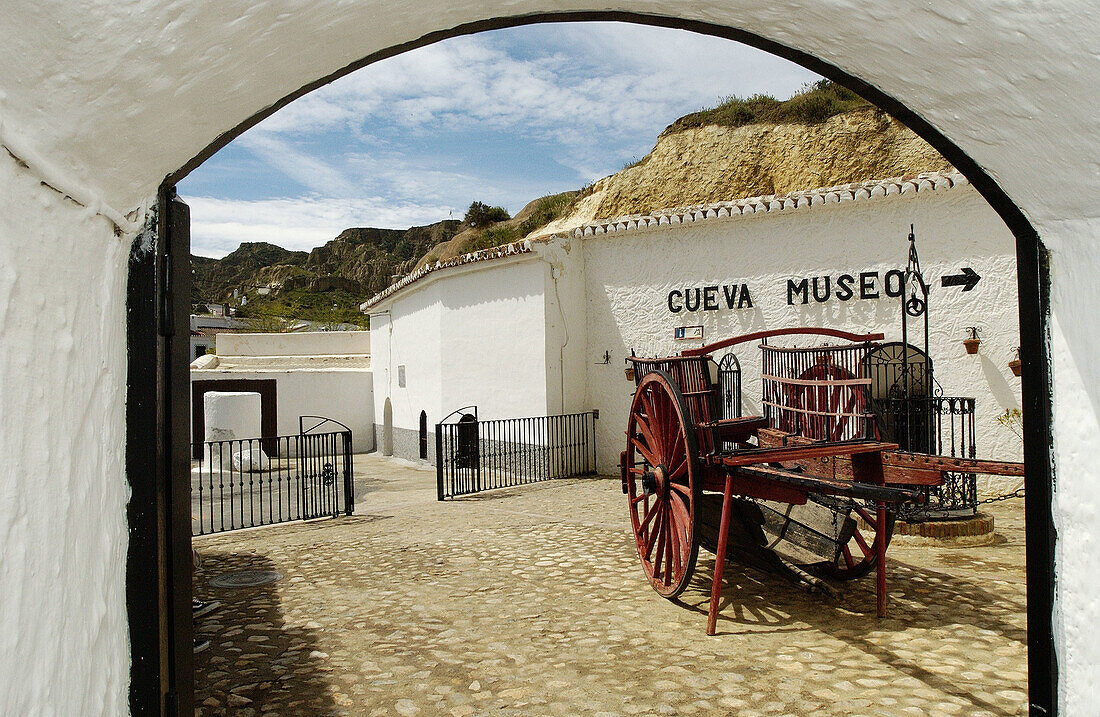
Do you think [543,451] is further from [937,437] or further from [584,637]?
[584,637]

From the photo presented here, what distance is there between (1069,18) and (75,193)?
170 cm

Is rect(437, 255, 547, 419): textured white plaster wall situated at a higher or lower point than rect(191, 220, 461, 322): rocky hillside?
lower

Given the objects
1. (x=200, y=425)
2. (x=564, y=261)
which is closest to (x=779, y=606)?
(x=564, y=261)

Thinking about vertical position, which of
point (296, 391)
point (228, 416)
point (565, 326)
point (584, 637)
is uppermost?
point (565, 326)

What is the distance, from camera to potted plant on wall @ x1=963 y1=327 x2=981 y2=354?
8742mm

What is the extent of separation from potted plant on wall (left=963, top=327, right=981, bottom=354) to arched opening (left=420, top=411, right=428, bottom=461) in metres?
10.9

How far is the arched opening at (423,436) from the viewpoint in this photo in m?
16.2

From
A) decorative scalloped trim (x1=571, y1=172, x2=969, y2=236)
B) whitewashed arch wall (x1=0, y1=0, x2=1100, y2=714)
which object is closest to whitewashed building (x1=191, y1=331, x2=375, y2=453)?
decorative scalloped trim (x1=571, y1=172, x2=969, y2=236)

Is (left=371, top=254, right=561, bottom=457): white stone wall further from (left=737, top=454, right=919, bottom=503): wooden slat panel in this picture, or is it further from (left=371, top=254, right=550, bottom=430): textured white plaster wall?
(left=737, top=454, right=919, bottom=503): wooden slat panel

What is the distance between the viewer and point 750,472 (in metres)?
4.16

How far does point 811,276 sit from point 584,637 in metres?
7.33

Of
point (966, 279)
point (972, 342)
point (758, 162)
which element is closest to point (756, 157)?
point (758, 162)

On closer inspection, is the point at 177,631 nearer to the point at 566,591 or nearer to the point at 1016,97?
the point at 1016,97

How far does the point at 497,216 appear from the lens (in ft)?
98.6
